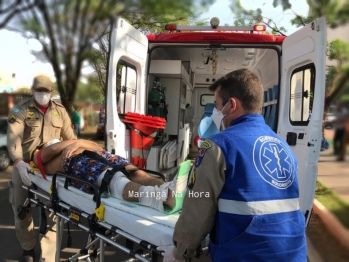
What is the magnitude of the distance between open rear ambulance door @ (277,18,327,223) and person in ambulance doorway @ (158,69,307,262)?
3.97 ft

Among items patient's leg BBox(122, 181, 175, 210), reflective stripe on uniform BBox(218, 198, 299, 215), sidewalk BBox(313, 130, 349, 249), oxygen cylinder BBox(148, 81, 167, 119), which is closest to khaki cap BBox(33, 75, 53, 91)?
patient's leg BBox(122, 181, 175, 210)

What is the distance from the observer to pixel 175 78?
495cm

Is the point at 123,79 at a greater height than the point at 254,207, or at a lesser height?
greater

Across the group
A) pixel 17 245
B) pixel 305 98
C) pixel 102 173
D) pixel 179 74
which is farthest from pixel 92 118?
pixel 102 173

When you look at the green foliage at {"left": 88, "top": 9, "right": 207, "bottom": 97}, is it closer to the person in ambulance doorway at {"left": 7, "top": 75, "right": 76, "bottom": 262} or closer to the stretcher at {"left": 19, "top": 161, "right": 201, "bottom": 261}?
the person in ambulance doorway at {"left": 7, "top": 75, "right": 76, "bottom": 262}

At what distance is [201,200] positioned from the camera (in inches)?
53.7

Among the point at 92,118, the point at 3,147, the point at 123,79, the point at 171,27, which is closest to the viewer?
the point at 123,79

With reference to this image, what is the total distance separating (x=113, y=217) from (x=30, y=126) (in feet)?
4.73

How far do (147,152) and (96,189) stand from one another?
66.0 inches

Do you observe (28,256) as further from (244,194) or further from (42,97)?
(244,194)

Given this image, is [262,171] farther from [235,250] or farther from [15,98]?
[15,98]

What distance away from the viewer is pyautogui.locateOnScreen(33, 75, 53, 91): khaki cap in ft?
9.47

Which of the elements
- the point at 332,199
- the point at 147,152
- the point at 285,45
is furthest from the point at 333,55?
the point at 147,152

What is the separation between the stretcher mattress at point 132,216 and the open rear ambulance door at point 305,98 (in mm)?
1224
